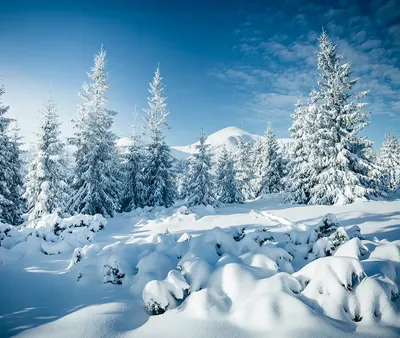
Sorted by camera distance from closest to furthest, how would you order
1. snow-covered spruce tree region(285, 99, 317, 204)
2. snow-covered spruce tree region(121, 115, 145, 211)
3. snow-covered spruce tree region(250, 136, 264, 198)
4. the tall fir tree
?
the tall fir tree
snow-covered spruce tree region(285, 99, 317, 204)
snow-covered spruce tree region(121, 115, 145, 211)
snow-covered spruce tree region(250, 136, 264, 198)

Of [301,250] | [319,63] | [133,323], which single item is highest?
[319,63]

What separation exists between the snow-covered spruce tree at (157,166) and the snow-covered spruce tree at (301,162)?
11104 mm

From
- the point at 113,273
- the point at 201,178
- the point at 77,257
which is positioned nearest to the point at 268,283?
the point at 113,273

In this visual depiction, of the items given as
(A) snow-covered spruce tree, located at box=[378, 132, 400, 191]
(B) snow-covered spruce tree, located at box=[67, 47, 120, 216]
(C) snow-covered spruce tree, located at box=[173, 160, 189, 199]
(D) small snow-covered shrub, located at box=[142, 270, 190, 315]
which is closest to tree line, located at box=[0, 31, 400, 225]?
(B) snow-covered spruce tree, located at box=[67, 47, 120, 216]

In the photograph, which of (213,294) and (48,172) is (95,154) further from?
(213,294)

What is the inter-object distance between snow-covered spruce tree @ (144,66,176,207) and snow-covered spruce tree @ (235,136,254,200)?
16190 millimetres

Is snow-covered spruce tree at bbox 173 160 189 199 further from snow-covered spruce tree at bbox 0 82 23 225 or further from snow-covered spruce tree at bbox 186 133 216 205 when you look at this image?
snow-covered spruce tree at bbox 0 82 23 225

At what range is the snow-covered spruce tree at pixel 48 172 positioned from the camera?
16.8 meters

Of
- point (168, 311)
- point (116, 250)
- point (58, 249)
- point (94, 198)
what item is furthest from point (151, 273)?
point (94, 198)

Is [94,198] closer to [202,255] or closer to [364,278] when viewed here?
[202,255]

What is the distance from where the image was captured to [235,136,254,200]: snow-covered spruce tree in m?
35.8

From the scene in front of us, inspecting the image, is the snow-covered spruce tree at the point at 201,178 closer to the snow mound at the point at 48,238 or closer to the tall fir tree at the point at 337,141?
the tall fir tree at the point at 337,141

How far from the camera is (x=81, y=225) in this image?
887cm

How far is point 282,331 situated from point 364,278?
1.20m
